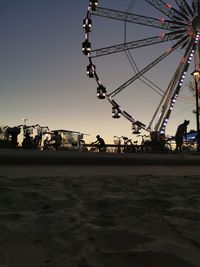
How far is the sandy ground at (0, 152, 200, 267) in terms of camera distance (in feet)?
12.7

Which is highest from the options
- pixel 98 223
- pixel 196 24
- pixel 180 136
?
pixel 196 24

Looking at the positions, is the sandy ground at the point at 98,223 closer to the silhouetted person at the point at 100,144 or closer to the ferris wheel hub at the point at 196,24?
the silhouetted person at the point at 100,144

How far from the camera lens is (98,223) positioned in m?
4.80

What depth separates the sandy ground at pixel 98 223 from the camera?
3.86 m

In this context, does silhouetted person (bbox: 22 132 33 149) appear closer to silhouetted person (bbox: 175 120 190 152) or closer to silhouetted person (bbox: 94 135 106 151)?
silhouetted person (bbox: 94 135 106 151)

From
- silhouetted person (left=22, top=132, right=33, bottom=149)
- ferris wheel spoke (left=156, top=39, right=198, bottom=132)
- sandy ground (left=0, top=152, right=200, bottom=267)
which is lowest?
sandy ground (left=0, top=152, right=200, bottom=267)

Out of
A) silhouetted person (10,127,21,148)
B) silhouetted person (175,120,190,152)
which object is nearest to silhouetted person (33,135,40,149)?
silhouetted person (10,127,21,148)

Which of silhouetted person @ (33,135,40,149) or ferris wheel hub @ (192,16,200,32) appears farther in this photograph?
ferris wheel hub @ (192,16,200,32)

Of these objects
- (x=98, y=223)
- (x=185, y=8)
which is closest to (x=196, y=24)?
(x=185, y=8)

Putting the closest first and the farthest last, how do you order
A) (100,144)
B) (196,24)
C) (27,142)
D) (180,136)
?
(180,136) < (27,142) < (100,144) < (196,24)

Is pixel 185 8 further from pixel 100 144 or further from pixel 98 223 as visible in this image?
pixel 98 223

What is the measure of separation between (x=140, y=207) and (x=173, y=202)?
20.0 inches

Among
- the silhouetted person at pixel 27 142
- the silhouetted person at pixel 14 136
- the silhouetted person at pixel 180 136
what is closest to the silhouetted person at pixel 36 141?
the silhouetted person at pixel 27 142

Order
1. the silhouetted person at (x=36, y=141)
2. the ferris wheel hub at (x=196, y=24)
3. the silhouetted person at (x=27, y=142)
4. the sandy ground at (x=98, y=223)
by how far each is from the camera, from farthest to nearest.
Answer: the ferris wheel hub at (x=196, y=24), the silhouetted person at (x=36, y=141), the silhouetted person at (x=27, y=142), the sandy ground at (x=98, y=223)
